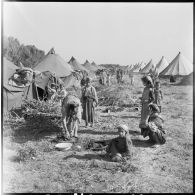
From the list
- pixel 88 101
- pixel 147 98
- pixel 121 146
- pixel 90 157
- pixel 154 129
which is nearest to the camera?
pixel 121 146

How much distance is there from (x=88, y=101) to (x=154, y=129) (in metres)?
2.55

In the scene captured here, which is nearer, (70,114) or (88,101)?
(70,114)

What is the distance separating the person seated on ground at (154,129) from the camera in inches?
302

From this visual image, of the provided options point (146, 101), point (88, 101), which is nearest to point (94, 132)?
point (88, 101)

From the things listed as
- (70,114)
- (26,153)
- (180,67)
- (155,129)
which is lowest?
(26,153)

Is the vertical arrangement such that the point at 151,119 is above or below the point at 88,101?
below

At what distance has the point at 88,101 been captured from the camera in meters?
9.34

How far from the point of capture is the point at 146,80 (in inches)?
319

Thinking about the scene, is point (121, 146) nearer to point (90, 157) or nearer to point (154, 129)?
point (90, 157)

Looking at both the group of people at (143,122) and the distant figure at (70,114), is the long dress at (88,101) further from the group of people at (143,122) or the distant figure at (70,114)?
the distant figure at (70,114)

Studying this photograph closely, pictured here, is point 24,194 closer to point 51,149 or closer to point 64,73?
point 51,149

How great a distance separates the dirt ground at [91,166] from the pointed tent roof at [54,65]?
632cm

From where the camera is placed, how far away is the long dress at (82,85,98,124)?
365 inches

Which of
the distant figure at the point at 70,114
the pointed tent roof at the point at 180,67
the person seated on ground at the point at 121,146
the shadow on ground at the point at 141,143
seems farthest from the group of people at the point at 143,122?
the pointed tent roof at the point at 180,67
